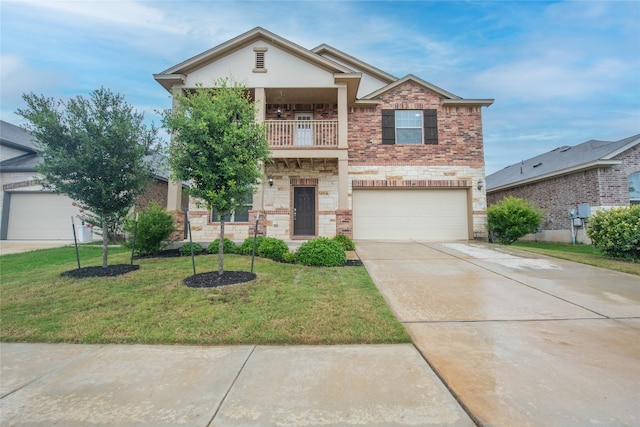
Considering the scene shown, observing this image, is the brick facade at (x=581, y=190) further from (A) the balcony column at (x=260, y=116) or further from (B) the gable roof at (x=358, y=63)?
(A) the balcony column at (x=260, y=116)

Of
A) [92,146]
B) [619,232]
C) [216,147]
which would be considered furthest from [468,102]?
[92,146]

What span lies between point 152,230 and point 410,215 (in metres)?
9.45

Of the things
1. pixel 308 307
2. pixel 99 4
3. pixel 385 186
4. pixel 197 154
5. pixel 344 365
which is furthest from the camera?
pixel 385 186

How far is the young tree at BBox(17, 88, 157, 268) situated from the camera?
5812 mm

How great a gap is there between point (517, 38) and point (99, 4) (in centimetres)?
1600

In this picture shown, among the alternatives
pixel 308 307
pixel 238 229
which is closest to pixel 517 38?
pixel 238 229

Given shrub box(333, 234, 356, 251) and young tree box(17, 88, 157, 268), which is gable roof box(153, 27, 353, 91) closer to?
young tree box(17, 88, 157, 268)

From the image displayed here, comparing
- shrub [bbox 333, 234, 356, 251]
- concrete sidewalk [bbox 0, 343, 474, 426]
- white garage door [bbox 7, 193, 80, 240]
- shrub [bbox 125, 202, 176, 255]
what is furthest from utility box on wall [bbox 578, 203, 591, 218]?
white garage door [bbox 7, 193, 80, 240]

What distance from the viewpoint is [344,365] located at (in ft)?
8.46

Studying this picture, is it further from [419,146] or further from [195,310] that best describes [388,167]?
[195,310]

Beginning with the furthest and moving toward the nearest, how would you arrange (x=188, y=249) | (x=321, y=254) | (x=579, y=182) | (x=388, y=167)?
(x=579, y=182) < (x=388, y=167) < (x=188, y=249) < (x=321, y=254)

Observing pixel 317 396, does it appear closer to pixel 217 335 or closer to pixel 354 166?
pixel 217 335

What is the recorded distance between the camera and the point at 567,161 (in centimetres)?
1406

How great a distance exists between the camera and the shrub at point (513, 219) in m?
11.0
